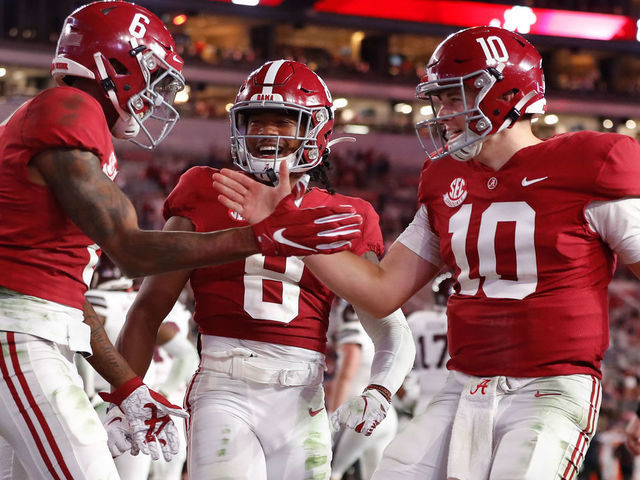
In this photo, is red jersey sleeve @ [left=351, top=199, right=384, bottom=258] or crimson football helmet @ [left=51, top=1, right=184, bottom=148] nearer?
crimson football helmet @ [left=51, top=1, right=184, bottom=148]

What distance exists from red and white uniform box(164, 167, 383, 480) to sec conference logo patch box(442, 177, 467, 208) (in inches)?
14.9

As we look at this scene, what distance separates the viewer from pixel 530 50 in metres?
3.31

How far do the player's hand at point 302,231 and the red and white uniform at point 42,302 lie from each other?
0.52 metres

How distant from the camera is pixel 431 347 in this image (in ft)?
22.7

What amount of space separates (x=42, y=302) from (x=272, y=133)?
1146 millimetres

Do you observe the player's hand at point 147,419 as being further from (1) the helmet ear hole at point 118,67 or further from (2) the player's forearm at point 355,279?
(1) the helmet ear hole at point 118,67

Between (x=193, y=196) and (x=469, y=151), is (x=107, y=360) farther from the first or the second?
(x=469, y=151)

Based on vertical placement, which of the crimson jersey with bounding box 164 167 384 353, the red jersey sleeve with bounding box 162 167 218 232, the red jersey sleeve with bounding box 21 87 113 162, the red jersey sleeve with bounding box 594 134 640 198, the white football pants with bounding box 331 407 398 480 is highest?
the red jersey sleeve with bounding box 21 87 113 162

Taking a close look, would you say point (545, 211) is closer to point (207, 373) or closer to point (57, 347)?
point (207, 373)

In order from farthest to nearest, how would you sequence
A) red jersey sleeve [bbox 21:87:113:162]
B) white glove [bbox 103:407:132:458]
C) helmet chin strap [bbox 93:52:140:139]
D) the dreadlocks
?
the dreadlocks, white glove [bbox 103:407:132:458], helmet chin strap [bbox 93:52:140:139], red jersey sleeve [bbox 21:87:113:162]

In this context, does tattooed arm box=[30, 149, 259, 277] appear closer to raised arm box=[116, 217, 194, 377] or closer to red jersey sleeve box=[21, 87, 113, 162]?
red jersey sleeve box=[21, 87, 113, 162]

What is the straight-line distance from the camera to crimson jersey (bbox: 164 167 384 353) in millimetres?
3324

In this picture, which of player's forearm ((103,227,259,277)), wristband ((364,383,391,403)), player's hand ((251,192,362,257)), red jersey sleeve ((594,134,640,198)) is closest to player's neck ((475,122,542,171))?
red jersey sleeve ((594,134,640,198))

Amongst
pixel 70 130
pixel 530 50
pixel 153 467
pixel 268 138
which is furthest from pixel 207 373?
pixel 153 467
